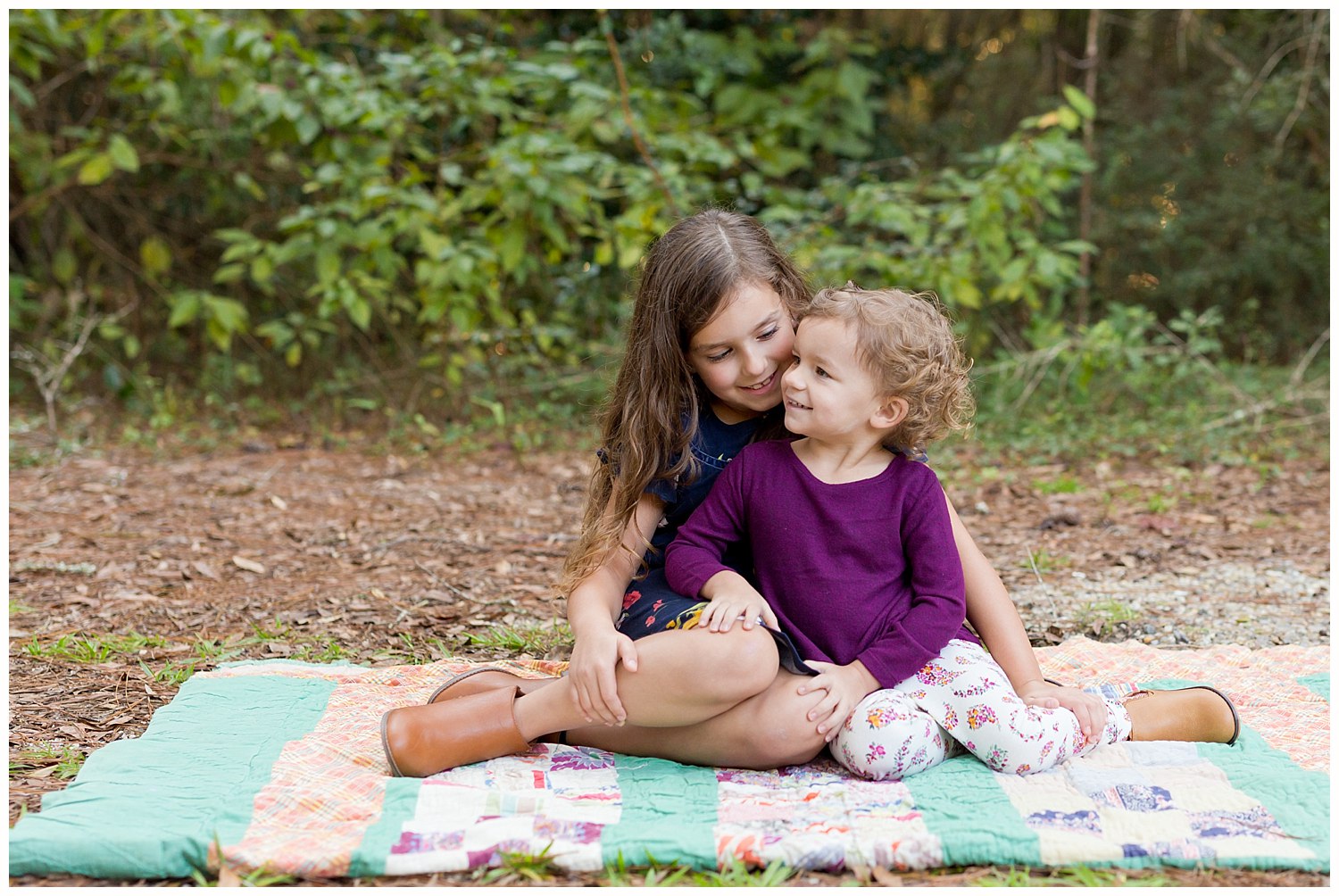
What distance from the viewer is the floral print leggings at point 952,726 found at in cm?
188

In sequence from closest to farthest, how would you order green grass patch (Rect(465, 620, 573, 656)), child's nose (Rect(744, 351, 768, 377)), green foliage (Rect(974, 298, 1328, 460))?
1. child's nose (Rect(744, 351, 768, 377))
2. green grass patch (Rect(465, 620, 573, 656))
3. green foliage (Rect(974, 298, 1328, 460))

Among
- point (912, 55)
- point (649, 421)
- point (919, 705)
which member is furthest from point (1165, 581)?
point (912, 55)

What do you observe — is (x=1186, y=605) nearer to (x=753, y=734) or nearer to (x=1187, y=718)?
(x=1187, y=718)

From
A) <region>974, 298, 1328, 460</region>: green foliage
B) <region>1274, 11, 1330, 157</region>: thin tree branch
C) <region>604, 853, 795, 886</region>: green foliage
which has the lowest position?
<region>974, 298, 1328, 460</region>: green foliage

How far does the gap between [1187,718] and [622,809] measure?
39.4 inches

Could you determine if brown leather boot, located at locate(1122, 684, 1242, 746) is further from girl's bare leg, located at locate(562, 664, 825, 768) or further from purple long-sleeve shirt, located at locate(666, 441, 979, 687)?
girl's bare leg, located at locate(562, 664, 825, 768)

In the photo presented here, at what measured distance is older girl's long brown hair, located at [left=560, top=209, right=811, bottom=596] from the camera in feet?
6.87

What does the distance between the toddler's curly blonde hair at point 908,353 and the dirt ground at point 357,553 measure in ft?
2.47

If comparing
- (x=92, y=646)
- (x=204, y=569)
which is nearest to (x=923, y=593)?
(x=92, y=646)

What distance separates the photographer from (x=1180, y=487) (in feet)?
14.2

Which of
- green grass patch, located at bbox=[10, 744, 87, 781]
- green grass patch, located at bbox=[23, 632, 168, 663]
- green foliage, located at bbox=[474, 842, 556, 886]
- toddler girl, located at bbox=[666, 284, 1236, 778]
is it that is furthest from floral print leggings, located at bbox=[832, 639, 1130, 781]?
green grass patch, located at bbox=[23, 632, 168, 663]

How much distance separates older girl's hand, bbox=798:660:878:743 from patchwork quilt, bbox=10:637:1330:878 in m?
0.10

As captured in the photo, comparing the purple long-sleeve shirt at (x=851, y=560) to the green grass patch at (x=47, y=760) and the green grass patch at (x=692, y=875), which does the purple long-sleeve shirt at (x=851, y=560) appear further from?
the green grass patch at (x=47, y=760)

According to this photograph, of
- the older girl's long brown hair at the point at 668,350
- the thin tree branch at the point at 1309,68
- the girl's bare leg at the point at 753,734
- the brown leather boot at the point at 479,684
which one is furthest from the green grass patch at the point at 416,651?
the thin tree branch at the point at 1309,68
